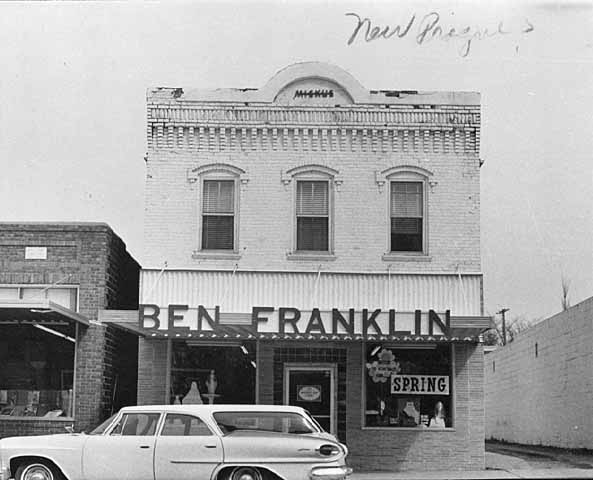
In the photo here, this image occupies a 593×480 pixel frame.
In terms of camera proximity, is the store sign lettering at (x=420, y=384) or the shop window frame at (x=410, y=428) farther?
the store sign lettering at (x=420, y=384)

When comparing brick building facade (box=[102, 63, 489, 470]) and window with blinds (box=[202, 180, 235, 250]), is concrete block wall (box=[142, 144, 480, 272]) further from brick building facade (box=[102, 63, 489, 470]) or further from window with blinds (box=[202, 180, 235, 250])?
window with blinds (box=[202, 180, 235, 250])

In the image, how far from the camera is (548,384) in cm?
2658

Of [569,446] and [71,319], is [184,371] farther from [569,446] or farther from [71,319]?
[569,446]

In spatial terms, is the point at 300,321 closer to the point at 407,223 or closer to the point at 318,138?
the point at 407,223

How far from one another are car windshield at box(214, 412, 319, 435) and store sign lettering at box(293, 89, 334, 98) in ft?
28.3

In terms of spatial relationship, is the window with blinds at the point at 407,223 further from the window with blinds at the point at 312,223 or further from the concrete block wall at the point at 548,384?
the concrete block wall at the point at 548,384

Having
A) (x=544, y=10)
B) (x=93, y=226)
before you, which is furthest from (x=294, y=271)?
(x=544, y=10)

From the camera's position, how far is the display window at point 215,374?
2077 centimetres

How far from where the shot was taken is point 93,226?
67.4 feet

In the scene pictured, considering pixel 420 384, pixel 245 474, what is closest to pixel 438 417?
pixel 420 384

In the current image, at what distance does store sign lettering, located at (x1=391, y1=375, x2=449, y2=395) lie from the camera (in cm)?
2064

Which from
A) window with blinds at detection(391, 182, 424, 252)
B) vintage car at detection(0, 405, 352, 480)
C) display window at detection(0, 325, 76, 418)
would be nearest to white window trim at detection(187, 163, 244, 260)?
window with blinds at detection(391, 182, 424, 252)

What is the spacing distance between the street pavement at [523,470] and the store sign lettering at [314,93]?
25.5 feet

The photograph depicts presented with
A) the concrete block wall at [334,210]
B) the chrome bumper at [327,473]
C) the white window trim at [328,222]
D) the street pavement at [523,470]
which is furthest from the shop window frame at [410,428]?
the chrome bumper at [327,473]
